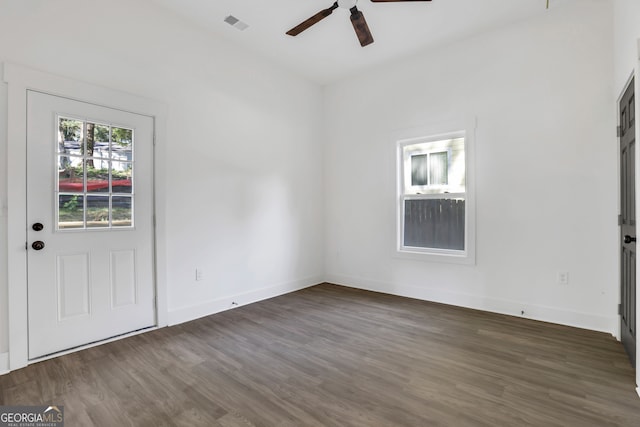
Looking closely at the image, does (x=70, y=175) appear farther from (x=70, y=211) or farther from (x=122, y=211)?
(x=122, y=211)

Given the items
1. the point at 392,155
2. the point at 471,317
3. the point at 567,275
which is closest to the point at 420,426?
the point at 471,317

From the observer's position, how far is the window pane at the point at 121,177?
2906 millimetres

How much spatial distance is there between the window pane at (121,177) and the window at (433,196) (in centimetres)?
329

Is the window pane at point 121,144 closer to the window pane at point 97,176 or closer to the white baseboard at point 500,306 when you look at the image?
the window pane at point 97,176

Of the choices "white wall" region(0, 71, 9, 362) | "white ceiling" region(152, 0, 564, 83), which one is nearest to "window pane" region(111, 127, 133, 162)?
"white wall" region(0, 71, 9, 362)

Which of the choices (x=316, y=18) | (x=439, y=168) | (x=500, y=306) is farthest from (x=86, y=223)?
(x=500, y=306)

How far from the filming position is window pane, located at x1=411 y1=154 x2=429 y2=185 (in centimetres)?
423

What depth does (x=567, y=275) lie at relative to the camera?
3.16 metres

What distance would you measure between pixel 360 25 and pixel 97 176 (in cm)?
271

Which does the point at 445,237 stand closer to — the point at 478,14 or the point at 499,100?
the point at 499,100

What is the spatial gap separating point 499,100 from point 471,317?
8.07 feet

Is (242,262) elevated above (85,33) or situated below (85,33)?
below

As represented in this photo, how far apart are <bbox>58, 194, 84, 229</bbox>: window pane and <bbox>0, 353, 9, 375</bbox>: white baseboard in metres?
1.00

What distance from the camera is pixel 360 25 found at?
107 inches
